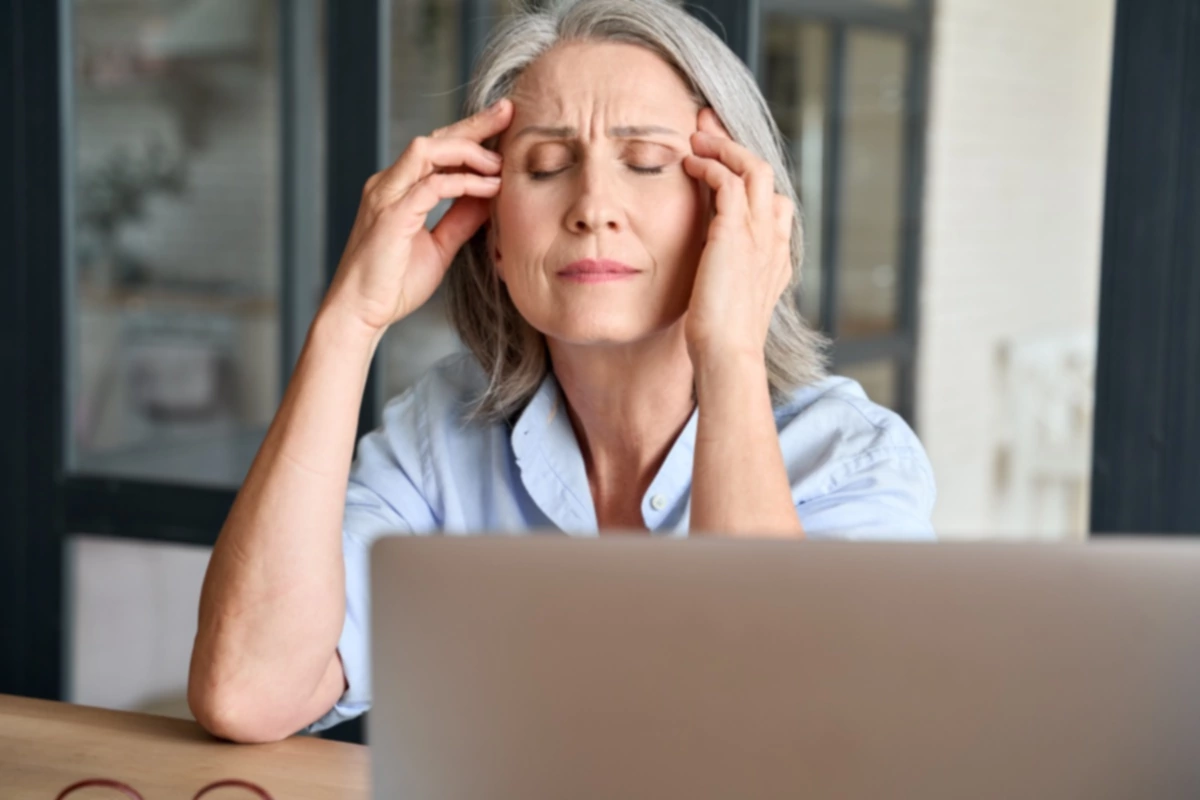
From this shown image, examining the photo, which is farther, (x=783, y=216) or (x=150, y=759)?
(x=783, y=216)

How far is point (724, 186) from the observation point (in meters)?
1.48

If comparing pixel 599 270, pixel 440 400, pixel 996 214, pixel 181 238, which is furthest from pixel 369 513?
pixel 181 238

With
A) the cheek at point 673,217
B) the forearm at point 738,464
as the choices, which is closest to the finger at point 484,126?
the cheek at point 673,217

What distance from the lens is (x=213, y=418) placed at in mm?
6109

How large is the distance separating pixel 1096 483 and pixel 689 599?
1.40 meters

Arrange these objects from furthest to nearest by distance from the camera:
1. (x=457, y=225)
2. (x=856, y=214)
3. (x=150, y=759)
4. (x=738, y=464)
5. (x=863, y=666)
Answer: (x=856, y=214) < (x=457, y=225) < (x=738, y=464) < (x=150, y=759) < (x=863, y=666)

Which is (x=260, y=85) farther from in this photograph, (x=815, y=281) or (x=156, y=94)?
(x=815, y=281)

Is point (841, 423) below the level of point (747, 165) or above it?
below

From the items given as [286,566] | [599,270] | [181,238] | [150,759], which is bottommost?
[150,759]

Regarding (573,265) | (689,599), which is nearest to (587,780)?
(689,599)

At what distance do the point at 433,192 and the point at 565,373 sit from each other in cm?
29

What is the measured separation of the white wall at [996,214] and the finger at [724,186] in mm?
4482

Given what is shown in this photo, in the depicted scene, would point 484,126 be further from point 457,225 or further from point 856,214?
point 856,214

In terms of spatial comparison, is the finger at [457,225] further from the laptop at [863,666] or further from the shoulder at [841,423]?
the laptop at [863,666]
